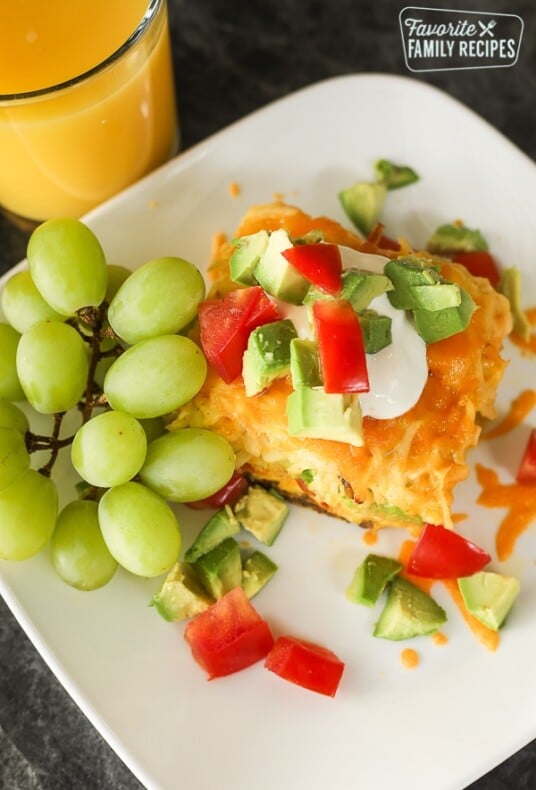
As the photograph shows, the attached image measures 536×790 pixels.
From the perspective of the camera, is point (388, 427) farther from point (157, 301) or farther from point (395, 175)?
point (395, 175)

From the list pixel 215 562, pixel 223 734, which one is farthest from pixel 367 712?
pixel 215 562

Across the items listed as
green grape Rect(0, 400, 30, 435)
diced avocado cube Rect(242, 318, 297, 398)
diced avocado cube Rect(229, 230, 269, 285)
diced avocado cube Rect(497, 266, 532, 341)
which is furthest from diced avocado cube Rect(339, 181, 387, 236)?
green grape Rect(0, 400, 30, 435)

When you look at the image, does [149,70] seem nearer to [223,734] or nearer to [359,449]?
[359,449]

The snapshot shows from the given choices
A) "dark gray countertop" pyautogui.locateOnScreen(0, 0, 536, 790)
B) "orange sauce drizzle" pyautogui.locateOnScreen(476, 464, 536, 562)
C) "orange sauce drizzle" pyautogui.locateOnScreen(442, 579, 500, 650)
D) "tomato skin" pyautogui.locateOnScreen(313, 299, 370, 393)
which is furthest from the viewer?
"dark gray countertop" pyautogui.locateOnScreen(0, 0, 536, 790)

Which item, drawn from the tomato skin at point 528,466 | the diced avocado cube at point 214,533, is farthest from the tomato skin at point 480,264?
the diced avocado cube at point 214,533

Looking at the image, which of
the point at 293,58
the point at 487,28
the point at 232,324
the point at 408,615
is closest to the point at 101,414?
the point at 232,324

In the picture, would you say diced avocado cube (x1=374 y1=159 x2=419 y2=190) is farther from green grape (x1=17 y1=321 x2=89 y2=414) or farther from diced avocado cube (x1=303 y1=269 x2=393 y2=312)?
green grape (x1=17 y1=321 x2=89 y2=414)
